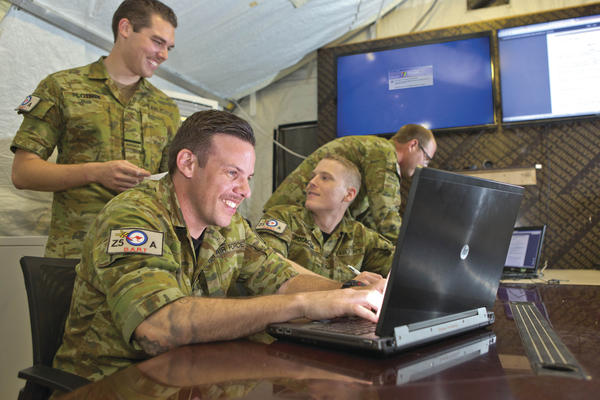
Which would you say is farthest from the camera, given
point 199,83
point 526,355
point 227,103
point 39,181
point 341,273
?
point 227,103

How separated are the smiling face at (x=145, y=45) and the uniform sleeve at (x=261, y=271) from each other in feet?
2.80

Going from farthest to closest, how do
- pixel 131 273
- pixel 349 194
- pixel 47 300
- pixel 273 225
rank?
1. pixel 349 194
2. pixel 273 225
3. pixel 47 300
4. pixel 131 273

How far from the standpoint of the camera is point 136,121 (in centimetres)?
171

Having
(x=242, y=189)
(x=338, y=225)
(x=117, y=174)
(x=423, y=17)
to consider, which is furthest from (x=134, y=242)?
(x=423, y=17)

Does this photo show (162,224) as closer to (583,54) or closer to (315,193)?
(315,193)

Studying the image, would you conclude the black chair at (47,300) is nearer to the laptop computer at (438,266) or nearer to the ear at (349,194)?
the laptop computer at (438,266)

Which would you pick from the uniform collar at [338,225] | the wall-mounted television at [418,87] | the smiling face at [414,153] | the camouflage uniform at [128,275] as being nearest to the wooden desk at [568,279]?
the uniform collar at [338,225]

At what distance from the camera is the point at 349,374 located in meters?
0.57

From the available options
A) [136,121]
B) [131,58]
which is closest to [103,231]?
[136,121]

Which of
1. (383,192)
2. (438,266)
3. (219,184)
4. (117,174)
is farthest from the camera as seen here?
(383,192)

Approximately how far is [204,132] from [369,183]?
4.53ft

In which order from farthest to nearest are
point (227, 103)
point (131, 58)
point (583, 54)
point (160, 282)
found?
point (227, 103)
point (583, 54)
point (131, 58)
point (160, 282)

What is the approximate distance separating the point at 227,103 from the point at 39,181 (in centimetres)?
251

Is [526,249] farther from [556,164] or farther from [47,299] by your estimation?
[47,299]
